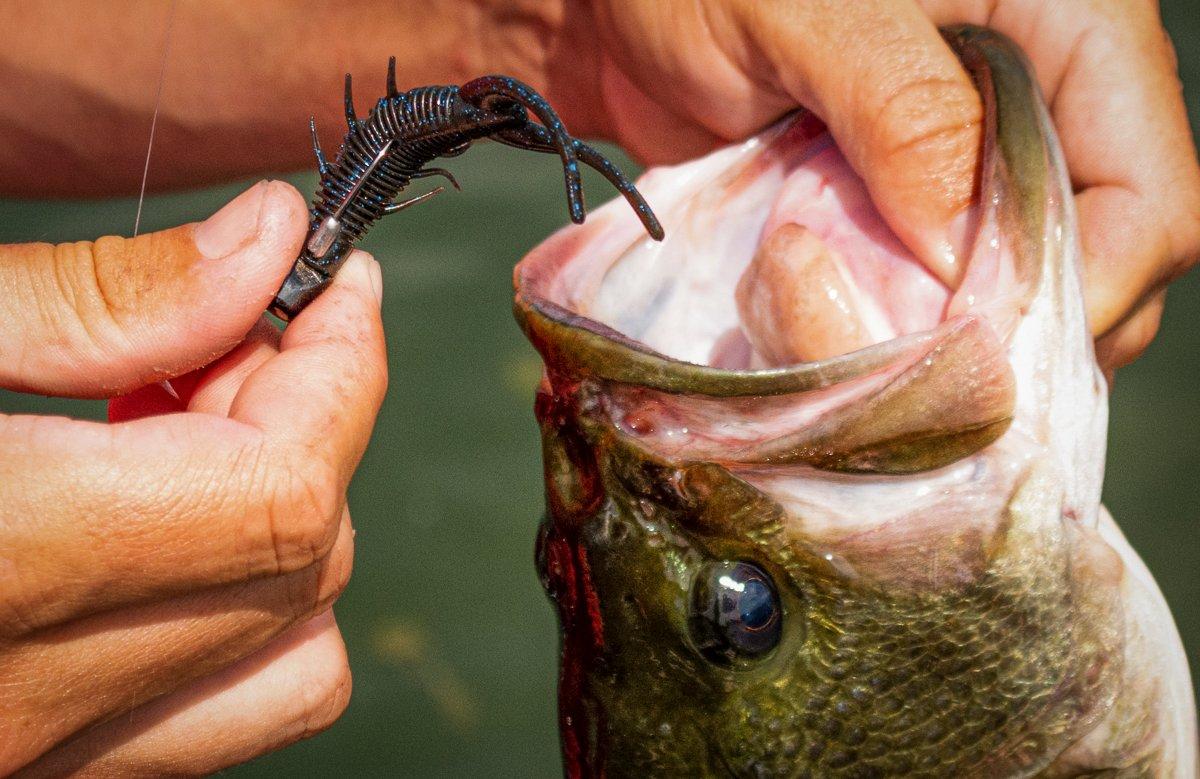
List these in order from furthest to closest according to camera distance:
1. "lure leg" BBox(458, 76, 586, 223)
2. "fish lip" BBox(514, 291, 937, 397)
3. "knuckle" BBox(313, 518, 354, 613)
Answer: "knuckle" BBox(313, 518, 354, 613)
"fish lip" BBox(514, 291, 937, 397)
"lure leg" BBox(458, 76, 586, 223)

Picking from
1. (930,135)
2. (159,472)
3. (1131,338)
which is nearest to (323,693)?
(159,472)

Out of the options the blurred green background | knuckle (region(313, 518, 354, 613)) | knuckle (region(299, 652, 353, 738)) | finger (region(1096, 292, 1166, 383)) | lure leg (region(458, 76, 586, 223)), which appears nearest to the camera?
lure leg (region(458, 76, 586, 223))

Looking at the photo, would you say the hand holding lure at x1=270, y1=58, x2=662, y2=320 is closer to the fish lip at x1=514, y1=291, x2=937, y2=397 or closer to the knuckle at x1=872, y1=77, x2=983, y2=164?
the fish lip at x1=514, y1=291, x2=937, y2=397

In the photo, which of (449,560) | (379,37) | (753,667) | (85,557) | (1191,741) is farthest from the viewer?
(449,560)

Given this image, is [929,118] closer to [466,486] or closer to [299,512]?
[299,512]

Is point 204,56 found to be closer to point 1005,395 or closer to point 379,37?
point 379,37

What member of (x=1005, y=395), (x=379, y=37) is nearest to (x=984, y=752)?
(x=1005, y=395)

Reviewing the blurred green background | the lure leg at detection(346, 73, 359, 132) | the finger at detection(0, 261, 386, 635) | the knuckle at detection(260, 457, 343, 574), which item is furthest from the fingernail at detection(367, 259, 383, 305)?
the blurred green background
